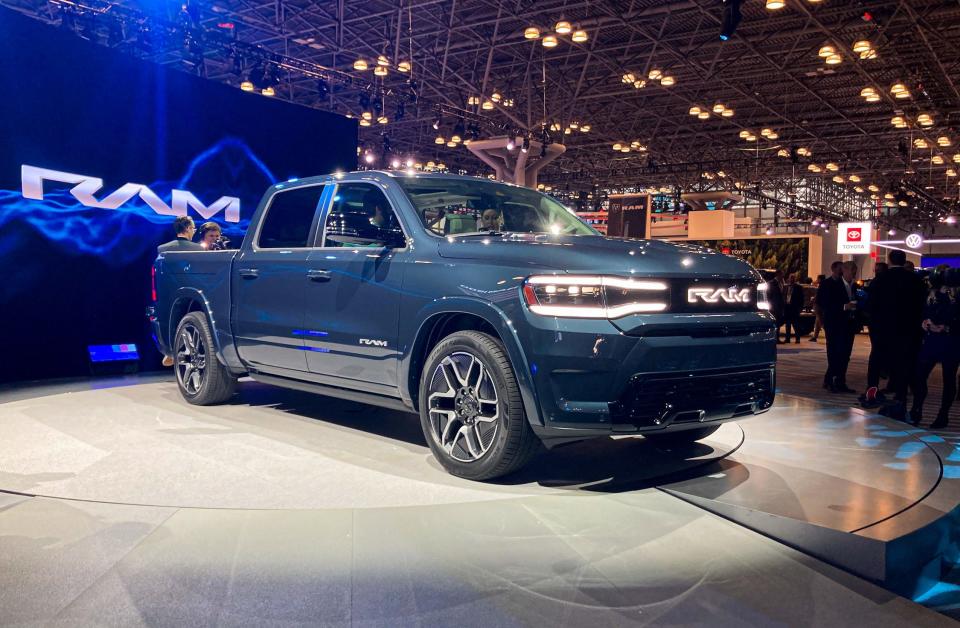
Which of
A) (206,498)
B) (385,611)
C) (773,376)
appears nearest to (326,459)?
(206,498)

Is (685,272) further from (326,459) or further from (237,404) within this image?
(237,404)

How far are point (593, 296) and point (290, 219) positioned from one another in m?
2.74

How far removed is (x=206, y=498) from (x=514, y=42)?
2033 centimetres

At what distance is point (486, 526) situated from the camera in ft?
11.1

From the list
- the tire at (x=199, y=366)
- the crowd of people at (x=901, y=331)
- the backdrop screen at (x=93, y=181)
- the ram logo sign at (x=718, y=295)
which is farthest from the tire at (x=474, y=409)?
the backdrop screen at (x=93, y=181)

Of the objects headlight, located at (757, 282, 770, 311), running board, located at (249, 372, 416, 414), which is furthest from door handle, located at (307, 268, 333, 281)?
headlight, located at (757, 282, 770, 311)

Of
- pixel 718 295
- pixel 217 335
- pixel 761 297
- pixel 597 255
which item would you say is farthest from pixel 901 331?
pixel 217 335

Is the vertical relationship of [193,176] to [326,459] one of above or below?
above

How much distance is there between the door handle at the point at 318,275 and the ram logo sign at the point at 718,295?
2.29 meters

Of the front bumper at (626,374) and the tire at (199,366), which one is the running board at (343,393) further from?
the front bumper at (626,374)

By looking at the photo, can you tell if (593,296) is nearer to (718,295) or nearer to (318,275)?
(718,295)

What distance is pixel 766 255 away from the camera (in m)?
29.5

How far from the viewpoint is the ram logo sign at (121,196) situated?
8.67 meters

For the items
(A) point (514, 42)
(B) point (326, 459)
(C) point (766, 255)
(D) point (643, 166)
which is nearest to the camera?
(B) point (326, 459)
